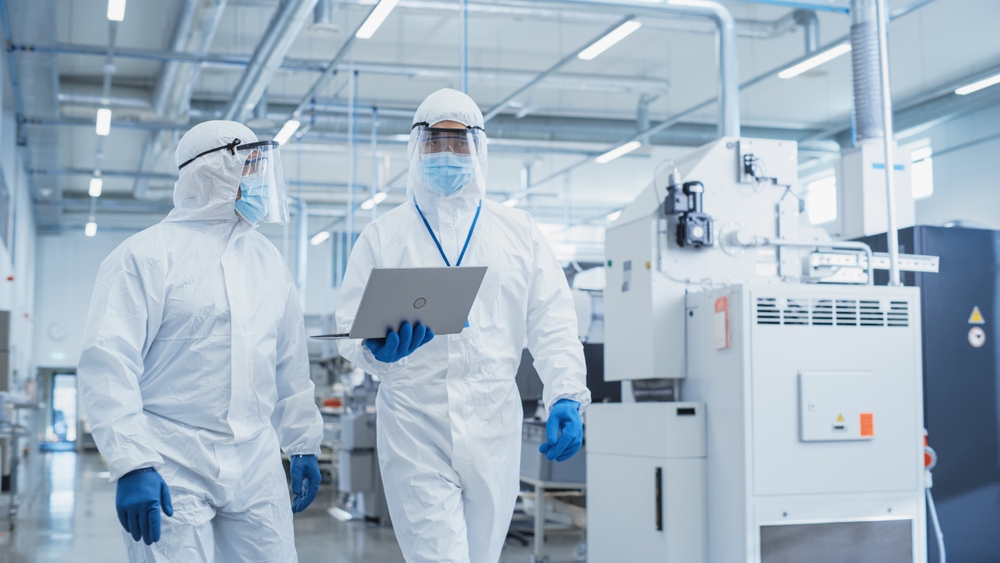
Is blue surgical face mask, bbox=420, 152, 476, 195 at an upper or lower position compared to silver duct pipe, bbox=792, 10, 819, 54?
lower

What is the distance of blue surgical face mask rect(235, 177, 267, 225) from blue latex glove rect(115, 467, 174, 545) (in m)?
0.62

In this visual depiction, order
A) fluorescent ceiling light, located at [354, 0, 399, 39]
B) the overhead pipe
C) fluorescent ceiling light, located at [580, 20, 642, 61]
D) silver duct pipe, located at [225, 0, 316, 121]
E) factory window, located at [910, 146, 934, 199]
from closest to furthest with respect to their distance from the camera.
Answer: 1. fluorescent ceiling light, located at [354, 0, 399, 39]
2. silver duct pipe, located at [225, 0, 316, 121]
3. fluorescent ceiling light, located at [580, 20, 642, 61]
4. the overhead pipe
5. factory window, located at [910, 146, 934, 199]

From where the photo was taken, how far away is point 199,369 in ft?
6.36

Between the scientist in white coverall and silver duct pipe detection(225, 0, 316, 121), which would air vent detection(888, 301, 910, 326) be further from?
silver duct pipe detection(225, 0, 316, 121)

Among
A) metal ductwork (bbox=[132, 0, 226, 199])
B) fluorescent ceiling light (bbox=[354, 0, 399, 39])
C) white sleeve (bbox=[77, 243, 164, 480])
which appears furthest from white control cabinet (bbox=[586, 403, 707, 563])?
metal ductwork (bbox=[132, 0, 226, 199])

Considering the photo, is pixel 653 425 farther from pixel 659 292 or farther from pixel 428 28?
pixel 428 28

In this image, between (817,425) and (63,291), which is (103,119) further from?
(63,291)

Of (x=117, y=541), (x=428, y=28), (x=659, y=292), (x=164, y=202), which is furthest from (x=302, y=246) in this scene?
(x=659, y=292)

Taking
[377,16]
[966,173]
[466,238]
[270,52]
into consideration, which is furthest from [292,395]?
[966,173]

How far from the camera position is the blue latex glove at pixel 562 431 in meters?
2.18

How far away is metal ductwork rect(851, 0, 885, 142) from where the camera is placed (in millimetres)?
4066

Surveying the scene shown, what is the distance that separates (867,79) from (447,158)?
8.54ft

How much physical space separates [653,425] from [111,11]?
484 cm

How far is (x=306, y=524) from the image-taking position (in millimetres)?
6508
